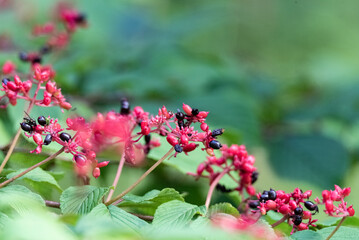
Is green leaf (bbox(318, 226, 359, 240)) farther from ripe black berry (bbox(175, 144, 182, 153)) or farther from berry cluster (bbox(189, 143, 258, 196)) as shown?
ripe black berry (bbox(175, 144, 182, 153))

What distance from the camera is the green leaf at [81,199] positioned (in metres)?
1.22

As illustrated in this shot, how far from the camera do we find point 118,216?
1174mm

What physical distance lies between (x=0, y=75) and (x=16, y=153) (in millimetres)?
605

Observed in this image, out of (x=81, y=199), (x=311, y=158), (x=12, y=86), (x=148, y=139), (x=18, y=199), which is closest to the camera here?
(x=18, y=199)

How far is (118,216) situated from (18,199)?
0.22 m

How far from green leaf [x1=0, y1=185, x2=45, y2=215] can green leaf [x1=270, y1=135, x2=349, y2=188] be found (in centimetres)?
260

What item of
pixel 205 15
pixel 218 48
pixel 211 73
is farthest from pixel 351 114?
pixel 218 48

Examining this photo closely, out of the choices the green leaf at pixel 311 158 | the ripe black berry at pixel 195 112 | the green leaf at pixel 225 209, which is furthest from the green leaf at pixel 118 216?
the green leaf at pixel 311 158

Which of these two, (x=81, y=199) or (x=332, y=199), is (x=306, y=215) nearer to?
(x=332, y=199)

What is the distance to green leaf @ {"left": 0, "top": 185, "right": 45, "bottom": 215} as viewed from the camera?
111 cm

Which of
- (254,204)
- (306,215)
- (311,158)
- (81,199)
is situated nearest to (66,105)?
(81,199)

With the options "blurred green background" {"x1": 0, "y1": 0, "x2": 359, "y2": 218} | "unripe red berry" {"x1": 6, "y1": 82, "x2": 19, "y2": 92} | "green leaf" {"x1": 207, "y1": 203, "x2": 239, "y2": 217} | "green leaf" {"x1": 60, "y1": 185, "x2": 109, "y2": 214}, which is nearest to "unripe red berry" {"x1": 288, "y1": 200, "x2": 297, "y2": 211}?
"green leaf" {"x1": 207, "y1": 203, "x2": 239, "y2": 217}

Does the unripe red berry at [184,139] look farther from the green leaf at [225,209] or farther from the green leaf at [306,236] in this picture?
the green leaf at [306,236]

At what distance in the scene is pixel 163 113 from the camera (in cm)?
133
